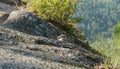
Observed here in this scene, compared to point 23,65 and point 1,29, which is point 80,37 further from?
point 23,65

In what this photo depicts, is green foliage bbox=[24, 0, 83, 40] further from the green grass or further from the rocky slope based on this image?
the green grass

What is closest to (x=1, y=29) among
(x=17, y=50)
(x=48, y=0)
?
(x=17, y=50)

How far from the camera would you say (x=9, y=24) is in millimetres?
19047

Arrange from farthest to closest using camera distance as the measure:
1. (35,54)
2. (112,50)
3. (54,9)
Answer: (54,9) < (112,50) < (35,54)

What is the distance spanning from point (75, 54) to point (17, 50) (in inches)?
98.4

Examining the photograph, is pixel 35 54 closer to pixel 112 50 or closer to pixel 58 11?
pixel 112 50

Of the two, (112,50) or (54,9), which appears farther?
(54,9)

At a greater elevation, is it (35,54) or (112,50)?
(35,54)

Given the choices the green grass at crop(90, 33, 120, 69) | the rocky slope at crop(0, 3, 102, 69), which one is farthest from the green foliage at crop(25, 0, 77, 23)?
the green grass at crop(90, 33, 120, 69)

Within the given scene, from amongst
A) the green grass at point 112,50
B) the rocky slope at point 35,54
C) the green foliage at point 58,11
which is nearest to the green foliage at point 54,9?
the green foliage at point 58,11

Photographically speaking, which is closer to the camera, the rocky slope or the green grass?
the rocky slope

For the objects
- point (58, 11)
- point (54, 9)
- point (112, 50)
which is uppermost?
point (54, 9)

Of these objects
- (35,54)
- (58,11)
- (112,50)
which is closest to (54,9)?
(58,11)

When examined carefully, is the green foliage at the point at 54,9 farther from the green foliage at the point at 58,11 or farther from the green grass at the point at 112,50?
the green grass at the point at 112,50
